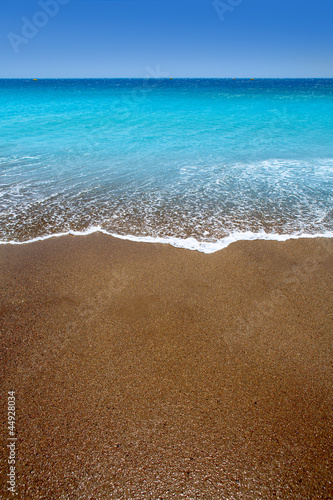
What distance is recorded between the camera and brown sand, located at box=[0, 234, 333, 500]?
8.41 ft

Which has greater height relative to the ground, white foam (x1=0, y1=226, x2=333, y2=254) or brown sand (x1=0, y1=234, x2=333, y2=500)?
white foam (x1=0, y1=226, x2=333, y2=254)

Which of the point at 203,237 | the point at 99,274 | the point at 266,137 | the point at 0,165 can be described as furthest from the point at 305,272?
the point at 266,137

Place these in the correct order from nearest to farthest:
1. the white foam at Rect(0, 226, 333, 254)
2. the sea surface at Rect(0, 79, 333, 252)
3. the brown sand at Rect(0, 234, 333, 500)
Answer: the brown sand at Rect(0, 234, 333, 500), the white foam at Rect(0, 226, 333, 254), the sea surface at Rect(0, 79, 333, 252)

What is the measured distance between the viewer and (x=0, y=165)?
38.4 ft

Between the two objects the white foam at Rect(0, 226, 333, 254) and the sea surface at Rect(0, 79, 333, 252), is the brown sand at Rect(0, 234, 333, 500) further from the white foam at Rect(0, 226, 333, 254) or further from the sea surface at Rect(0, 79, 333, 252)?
the sea surface at Rect(0, 79, 333, 252)

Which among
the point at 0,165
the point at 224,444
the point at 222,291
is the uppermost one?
the point at 0,165

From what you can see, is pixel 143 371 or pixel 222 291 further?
pixel 222 291

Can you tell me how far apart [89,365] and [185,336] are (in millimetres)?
1370

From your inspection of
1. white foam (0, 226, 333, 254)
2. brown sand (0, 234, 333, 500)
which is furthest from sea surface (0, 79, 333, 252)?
brown sand (0, 234, 333, 500)

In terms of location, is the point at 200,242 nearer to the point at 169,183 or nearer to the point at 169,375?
the point at 169,375

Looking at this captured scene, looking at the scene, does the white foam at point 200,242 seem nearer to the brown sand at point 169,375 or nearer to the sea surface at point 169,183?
the sea surface at point 169,183

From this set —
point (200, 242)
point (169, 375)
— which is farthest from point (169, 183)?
point (169, 375)

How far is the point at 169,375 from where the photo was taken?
343 cm

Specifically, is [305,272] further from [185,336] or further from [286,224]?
[185,336]
